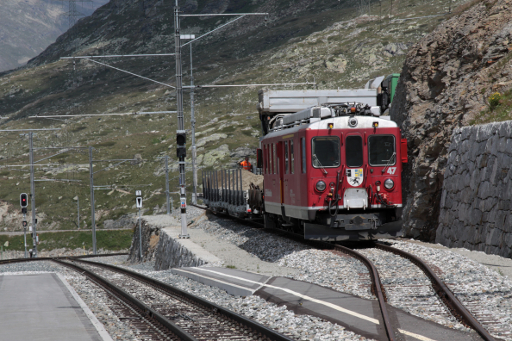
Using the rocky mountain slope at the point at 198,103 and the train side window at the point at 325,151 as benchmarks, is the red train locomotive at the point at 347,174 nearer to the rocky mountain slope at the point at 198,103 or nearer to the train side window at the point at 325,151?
the train side window at the point at 325,151

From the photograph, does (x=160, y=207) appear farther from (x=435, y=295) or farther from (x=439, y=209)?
(x=435, y=295)

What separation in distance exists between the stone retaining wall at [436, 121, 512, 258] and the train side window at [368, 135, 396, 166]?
1908 millimetres

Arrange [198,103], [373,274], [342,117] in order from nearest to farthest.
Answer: [373,274]
[342,117]
[198,103]

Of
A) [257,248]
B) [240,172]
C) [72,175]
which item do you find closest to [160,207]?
[72,175]

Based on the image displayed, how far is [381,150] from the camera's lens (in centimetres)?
1593

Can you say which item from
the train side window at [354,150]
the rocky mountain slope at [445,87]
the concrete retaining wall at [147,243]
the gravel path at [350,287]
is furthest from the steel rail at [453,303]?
the concrete retaining wall at [147,243]

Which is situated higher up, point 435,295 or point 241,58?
point 241,58

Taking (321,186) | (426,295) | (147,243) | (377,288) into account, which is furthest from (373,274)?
(147,243)

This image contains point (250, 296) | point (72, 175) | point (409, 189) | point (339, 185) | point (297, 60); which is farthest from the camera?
point (297, 60)

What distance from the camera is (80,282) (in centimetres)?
1650

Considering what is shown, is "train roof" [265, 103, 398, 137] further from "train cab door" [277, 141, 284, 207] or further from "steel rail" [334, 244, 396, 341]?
"steel rail" [334, 244, 396, 341]

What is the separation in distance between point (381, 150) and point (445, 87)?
588 cm

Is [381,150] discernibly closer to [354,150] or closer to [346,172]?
[354,150]

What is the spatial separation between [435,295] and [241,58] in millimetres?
172323
